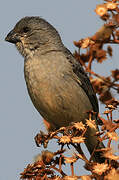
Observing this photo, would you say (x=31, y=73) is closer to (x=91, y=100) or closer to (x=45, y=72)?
(x=45, y=72)

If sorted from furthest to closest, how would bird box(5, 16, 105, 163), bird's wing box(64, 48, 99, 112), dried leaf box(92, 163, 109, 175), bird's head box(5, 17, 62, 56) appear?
bird's head box(5, 17, 62, 56)
bird's wing box(64, 48, 99, 112)
bird box(5, 16, 105, 163)
dried leaf box(92, 163, 109, 175)

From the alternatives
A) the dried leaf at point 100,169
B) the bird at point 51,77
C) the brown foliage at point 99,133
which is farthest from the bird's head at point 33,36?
the dried leaf at point 100,169

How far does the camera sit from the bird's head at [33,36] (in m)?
7.31

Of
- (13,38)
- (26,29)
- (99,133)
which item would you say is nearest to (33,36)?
(26,29)

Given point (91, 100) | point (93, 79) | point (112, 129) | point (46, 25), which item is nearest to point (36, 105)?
point (91, 100)

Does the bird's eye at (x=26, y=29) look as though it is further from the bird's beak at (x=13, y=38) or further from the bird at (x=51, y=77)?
the bird's beak at (x=13, y=38)

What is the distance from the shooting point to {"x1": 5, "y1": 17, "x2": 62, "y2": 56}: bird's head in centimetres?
731

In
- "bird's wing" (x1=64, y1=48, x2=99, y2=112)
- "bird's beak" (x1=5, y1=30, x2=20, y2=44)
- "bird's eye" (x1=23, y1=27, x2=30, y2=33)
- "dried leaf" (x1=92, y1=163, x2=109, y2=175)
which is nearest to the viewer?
"dried leaf" (x1=92, y1=163, x2=109, y2=175)

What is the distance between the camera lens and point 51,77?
21.5ft

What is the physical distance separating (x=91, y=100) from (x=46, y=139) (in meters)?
2.82

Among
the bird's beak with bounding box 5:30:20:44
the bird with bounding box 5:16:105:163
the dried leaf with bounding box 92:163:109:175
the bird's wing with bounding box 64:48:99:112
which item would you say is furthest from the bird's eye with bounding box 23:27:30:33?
the dried leaf with bounding box 92:163:109:175

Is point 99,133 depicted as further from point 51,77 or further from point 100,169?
point 51,77

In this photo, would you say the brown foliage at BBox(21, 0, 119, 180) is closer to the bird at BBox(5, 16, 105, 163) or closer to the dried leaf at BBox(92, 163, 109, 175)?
the dried leaf at BBox(92, 163, 109, 175)

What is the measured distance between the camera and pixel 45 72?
21.7ft
